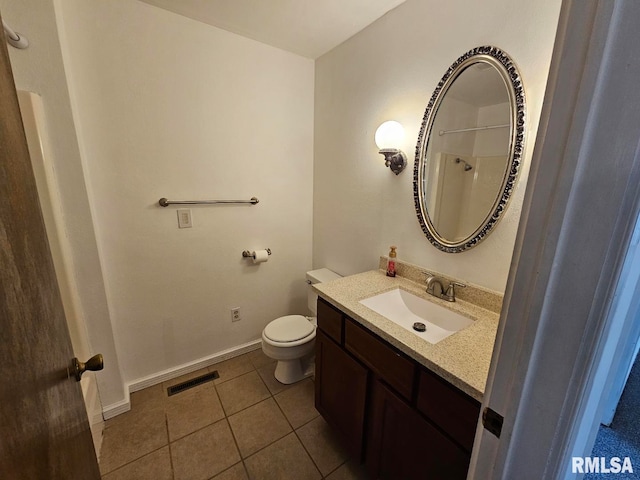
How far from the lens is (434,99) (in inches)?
52.4

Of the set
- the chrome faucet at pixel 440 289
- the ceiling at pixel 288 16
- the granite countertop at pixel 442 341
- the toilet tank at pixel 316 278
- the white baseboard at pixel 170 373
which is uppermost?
the ceiling at pixel 288 16

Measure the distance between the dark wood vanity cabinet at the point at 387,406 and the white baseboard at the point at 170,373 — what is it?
0.94 meters

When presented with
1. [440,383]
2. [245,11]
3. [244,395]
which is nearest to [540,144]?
[440,383]

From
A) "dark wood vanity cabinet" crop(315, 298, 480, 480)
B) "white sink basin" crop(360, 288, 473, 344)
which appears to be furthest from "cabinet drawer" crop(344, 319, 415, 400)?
"white sink basin" crop(360, 288, 473, 344)

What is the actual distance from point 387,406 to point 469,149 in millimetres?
1221

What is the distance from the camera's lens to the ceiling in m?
1.44

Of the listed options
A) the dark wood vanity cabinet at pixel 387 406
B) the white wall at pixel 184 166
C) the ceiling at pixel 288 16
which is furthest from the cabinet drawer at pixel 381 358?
the ceiling at pixel 288 16

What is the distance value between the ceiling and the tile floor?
2.38 metres

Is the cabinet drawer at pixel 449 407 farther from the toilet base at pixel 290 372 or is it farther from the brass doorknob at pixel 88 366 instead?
the toilet base at pixel 290 372

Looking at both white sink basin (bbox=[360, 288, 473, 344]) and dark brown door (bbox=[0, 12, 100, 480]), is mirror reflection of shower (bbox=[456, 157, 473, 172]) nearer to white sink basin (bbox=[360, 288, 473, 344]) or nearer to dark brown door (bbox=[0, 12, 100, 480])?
white sink basin (bbox=[360, 288, 473, 344])

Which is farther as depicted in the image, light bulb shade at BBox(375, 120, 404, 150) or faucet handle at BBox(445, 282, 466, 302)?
light bulb shade at BBox(375, 120, 404, 150)

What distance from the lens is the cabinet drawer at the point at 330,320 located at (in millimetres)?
1296

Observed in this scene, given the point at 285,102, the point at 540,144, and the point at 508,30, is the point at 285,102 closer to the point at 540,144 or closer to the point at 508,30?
the point at 508,30

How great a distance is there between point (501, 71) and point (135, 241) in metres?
2.13
